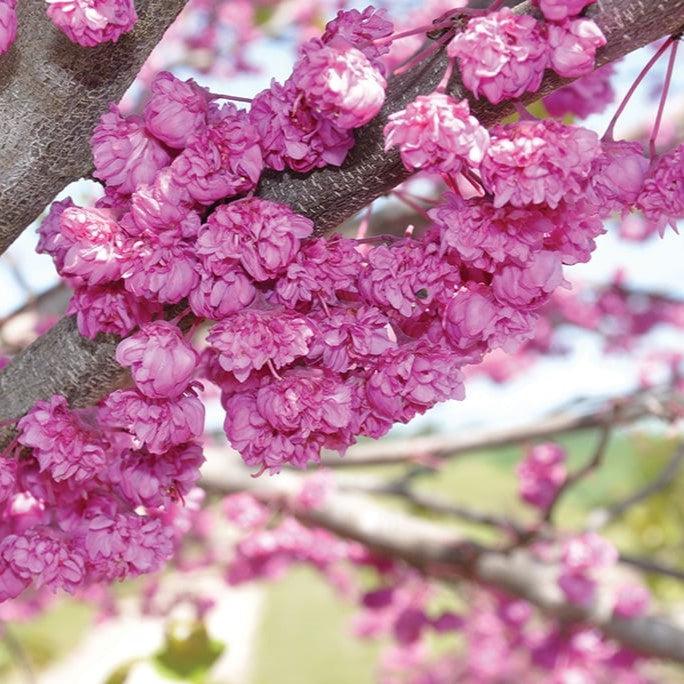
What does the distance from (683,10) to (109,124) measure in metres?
0.58

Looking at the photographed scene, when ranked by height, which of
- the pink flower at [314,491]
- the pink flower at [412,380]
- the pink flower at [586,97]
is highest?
the pink flower at [412,380]

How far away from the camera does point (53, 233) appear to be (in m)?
1.05

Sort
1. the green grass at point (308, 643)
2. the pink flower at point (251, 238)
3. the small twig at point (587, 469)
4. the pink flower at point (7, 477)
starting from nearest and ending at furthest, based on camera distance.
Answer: the pink flower at point (251, 238) → the pink flower at point (7, 477) → the small twig at point (587, 469) → the green grass at point (308, 643)

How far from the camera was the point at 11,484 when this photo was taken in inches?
39.0

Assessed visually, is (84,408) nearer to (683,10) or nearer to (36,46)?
(36,46)

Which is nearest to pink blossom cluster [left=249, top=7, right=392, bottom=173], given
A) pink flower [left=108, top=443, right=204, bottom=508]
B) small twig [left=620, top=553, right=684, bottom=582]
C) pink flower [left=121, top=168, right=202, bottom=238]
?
pink flower [left=121, top=168, right=202, bottom=238]

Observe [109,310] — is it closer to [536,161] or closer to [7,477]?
[7,477]

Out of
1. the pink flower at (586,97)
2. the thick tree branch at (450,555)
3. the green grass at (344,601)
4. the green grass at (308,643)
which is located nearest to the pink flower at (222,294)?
the pink flower at (586,97)

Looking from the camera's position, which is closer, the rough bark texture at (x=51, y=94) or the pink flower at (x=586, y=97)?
the rough bark texture at (x=51, y=94)

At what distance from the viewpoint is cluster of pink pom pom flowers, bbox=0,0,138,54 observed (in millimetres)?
827

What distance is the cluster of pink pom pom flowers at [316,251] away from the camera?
2.59ft

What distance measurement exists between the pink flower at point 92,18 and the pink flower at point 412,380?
416 mm

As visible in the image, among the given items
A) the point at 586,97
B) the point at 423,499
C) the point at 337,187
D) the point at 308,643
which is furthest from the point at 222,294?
the point at 308,643

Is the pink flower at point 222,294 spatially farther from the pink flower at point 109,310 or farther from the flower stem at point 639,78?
the flower stem at point 639,78
